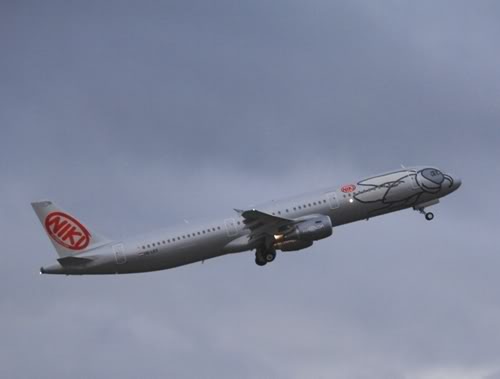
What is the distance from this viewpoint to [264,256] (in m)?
93.7

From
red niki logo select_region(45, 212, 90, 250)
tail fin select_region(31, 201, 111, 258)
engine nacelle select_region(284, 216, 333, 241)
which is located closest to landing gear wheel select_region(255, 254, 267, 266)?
engine nacelle select_region(284, 216, 333, 241)

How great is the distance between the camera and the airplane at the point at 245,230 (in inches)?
3494

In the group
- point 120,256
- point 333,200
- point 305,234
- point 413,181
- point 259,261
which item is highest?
point 413,181

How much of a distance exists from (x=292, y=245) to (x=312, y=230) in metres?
2.68

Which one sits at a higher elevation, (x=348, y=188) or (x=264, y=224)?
(x=348, y=188)

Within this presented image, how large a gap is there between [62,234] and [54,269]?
13.5ft

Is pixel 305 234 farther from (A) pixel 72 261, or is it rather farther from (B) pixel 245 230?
(A) pixel 72 261

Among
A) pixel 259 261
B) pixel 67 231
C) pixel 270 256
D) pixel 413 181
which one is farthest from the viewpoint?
pixel 413 181

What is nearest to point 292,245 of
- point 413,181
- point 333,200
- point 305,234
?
point 305,234

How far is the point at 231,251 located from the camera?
91250mm

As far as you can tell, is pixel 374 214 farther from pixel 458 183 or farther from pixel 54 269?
pixel 54 269

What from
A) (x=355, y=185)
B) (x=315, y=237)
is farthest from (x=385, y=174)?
(x=315, y=237)

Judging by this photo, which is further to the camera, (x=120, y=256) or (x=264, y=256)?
(x=264, y=256)

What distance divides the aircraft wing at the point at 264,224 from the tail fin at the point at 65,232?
1138 centimetres
